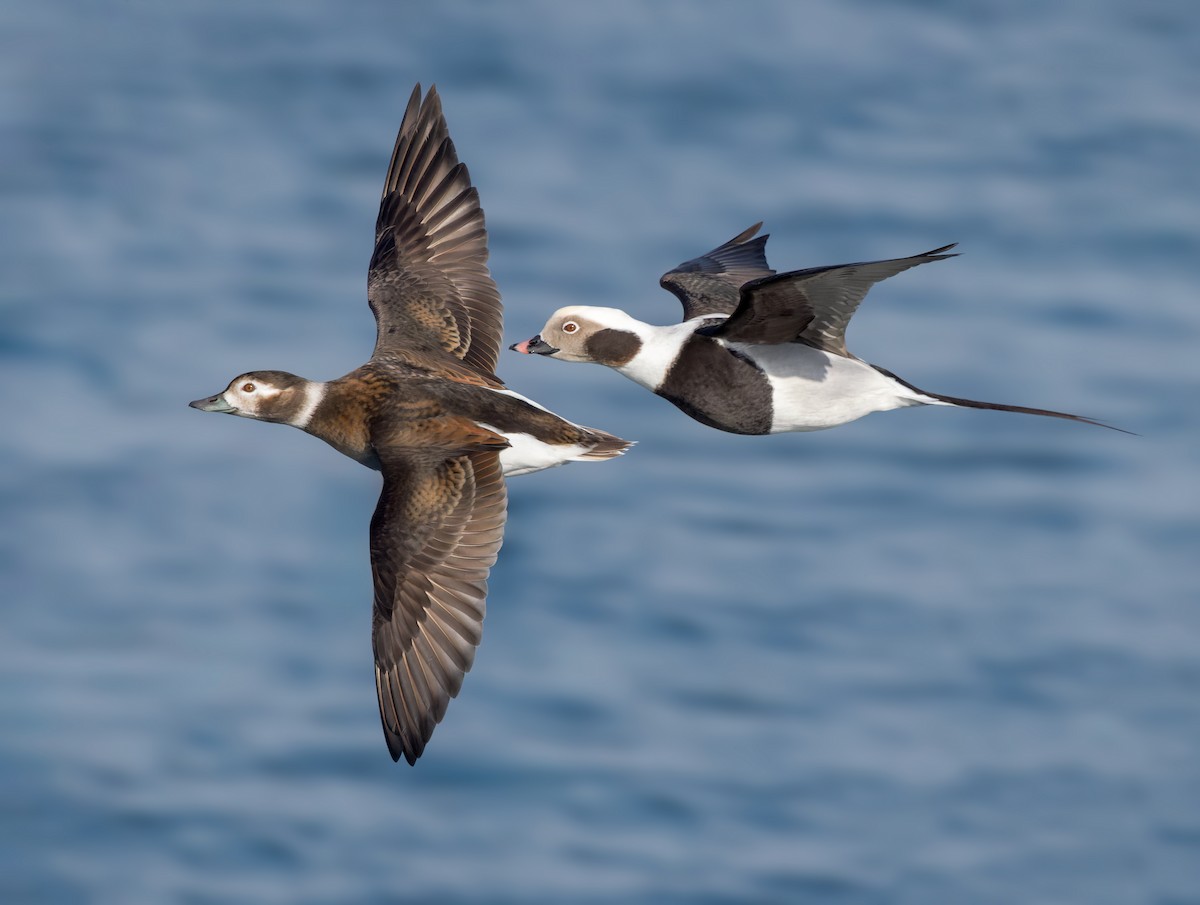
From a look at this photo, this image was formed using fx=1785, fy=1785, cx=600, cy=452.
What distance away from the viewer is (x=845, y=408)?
7852 mm

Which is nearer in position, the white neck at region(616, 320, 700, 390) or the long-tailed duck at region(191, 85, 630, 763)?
the long-tailed duck at region(191, 85, 630, 763)

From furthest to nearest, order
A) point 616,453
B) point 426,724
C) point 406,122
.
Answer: point 406,122 < point 616,453 < point 426,724

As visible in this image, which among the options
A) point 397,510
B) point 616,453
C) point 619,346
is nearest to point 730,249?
point 619,346

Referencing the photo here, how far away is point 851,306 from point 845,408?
1.48 ft

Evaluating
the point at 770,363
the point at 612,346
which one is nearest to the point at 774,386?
the point at 770,363

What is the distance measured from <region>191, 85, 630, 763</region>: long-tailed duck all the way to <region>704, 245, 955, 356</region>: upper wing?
79cm

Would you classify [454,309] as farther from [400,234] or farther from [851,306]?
[851,306]

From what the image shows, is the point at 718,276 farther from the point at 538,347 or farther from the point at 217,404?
the point at 217,404

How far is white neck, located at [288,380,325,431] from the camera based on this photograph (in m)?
8.06

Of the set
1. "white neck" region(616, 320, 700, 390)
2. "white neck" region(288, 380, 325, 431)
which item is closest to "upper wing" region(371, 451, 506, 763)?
"white neck" region(288, 380, 325, 431)

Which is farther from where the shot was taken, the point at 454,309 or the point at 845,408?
the point at 454,309

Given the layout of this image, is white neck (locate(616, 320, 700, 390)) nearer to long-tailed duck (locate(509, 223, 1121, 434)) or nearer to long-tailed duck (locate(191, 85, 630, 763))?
long-tailed duck (locate(509, 223, 1121, 434))

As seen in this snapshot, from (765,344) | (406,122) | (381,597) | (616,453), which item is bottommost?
(381,597)

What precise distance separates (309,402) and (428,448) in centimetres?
82
